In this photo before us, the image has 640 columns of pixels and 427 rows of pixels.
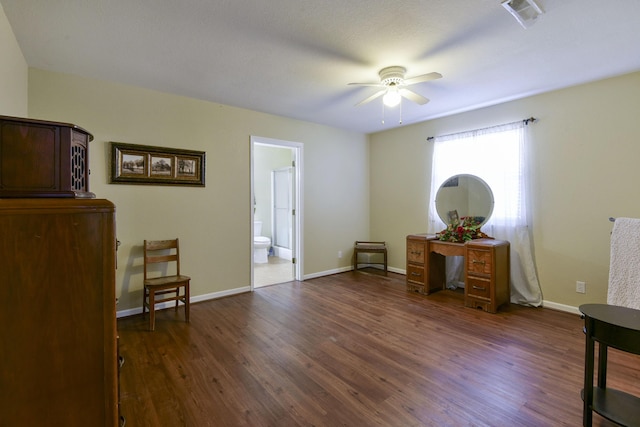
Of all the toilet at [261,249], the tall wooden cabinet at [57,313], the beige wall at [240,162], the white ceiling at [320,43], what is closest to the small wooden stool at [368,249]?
the beige wall at [240,162]

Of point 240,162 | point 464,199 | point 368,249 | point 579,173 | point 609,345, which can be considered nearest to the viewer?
point 609,345

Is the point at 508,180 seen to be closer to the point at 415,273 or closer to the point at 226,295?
the point at 415,273

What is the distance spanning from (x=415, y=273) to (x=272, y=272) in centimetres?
244

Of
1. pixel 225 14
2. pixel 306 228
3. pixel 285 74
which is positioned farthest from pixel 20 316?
pixel 306 228

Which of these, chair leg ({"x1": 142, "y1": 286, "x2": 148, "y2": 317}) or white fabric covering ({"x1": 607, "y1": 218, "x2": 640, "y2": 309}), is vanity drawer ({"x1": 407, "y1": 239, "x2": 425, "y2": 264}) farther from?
chair leg ({"x1": 142, "y1": 286, "x2": 148, "y2": 317})

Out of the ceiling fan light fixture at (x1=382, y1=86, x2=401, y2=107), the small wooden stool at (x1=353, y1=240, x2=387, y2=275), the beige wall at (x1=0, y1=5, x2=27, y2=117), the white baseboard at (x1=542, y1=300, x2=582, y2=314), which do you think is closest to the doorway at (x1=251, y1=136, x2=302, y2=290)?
the small wooden stool at (x1=353, y1=240, x2=387, y2=275)

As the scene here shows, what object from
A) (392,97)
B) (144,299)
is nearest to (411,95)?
(392,97)

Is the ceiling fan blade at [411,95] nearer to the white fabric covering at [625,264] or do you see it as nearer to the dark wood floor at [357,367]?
the white fabric covering at [625,264]

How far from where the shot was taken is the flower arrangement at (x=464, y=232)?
12.3ft

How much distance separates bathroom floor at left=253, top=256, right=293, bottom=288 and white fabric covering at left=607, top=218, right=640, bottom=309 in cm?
371

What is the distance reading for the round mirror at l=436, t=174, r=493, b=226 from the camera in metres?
3.89

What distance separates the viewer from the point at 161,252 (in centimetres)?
336

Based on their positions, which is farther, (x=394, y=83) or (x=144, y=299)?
(x=144, y=299)

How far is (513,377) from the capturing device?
2.05m
